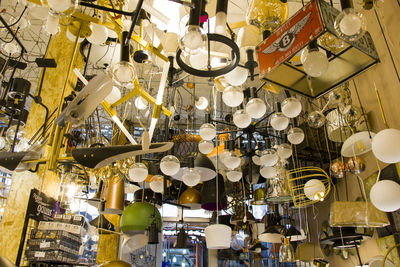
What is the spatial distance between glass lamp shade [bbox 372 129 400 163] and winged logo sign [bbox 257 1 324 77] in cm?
76

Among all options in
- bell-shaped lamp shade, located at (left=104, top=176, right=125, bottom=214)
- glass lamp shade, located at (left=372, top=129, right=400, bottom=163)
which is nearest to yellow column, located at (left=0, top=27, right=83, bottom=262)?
bell-shaped lamp shade, located at (left=104, top=176, right=125, bottom=214)

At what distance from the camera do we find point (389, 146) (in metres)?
1.76

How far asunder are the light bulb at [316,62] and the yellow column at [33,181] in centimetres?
221

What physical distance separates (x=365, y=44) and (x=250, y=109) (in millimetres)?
913

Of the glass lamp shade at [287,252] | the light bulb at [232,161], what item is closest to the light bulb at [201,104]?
the light bulb at [232,161]

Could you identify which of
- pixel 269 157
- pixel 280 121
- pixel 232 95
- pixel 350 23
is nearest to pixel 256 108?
pixel 232 95

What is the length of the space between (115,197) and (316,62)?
3.12 metres

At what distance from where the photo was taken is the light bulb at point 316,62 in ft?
4.92

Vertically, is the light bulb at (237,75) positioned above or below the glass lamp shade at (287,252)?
above

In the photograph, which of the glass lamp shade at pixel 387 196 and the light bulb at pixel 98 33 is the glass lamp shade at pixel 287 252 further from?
the light bulb at pixel 98 33

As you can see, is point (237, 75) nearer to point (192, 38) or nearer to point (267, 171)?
point (192, 38)

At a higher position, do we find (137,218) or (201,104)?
(201,104)

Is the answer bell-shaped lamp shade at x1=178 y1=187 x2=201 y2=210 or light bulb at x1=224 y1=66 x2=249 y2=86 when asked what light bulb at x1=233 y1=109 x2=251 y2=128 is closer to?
light bulb at x1=224 y1=66 x2=249 y2=86

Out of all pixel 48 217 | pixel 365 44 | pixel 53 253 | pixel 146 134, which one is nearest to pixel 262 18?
pixel 365 44
